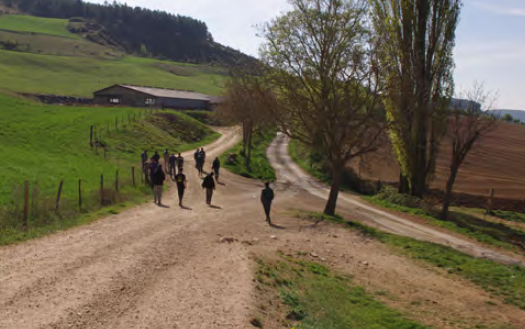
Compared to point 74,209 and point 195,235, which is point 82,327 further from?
point 74,209

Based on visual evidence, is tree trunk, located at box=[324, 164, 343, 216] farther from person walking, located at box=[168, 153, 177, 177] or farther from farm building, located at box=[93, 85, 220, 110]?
farm building, located at box=[93, 85, 220, 110]

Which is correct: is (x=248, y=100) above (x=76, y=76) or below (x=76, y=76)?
below


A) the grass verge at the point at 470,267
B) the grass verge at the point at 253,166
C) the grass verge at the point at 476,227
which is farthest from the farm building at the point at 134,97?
the grass verge at the point at 470,267

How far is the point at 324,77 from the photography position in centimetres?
2328

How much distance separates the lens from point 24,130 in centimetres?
3784

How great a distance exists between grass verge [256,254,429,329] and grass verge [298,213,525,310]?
4.03 m

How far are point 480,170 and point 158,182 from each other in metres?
30.8

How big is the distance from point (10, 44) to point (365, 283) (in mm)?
133818

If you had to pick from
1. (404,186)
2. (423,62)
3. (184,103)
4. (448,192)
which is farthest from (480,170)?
(184,103)

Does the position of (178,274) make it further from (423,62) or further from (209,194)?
(423,62)

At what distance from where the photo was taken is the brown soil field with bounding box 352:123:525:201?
35.8 meters

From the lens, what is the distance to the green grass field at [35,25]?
16325cm

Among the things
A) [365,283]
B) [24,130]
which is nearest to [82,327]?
[365,283]

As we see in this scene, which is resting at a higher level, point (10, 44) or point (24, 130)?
point (10, 44)
